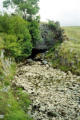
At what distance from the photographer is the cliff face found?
2153 inches

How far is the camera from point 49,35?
5622 centimetres

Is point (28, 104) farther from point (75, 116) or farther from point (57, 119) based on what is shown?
point (75, 116)

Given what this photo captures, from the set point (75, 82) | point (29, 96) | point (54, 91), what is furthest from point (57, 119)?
point (75, 82)

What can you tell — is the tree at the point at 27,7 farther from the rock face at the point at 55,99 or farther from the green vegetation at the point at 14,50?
the rock face at the point at 55,99

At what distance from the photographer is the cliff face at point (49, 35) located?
54688mm

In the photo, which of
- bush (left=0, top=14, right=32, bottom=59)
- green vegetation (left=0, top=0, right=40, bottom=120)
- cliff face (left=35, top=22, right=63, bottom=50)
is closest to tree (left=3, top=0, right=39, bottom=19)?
green vegetation (left=0, top=0, right=40, bottom=120)

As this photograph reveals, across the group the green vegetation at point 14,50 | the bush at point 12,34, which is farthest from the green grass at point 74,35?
the bush at point 12,34

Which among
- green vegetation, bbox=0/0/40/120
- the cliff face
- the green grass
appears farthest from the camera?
the cliff face

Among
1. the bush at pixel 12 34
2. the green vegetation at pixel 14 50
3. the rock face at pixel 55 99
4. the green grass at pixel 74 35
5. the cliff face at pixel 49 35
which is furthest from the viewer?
the cliff face at pixel 49 35

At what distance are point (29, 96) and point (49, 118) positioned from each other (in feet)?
15.1

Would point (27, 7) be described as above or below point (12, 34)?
above

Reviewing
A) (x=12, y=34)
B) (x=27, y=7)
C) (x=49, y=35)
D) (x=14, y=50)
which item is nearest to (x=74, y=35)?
(x=49, y=35)

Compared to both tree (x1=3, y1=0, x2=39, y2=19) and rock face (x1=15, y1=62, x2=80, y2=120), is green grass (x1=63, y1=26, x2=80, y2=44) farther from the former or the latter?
rock face (x1=15, y1=62, x2=80, y2=120)

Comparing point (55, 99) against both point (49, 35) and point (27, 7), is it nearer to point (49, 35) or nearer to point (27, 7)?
point (27, 7)
